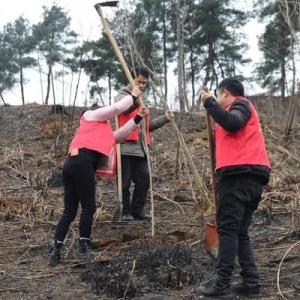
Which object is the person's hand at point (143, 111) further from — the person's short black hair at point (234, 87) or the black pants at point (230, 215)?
the black pants at point (230, 215)

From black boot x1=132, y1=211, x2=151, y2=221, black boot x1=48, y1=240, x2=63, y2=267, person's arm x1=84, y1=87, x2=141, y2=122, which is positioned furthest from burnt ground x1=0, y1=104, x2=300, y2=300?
person's arm x1=84, y1=87, x2=141, y2=122

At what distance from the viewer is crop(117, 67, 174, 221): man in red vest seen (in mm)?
5656

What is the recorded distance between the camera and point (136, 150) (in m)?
5.72

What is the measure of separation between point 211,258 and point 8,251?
1.84 meters

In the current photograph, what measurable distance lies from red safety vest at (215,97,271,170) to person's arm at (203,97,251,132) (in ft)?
0.21

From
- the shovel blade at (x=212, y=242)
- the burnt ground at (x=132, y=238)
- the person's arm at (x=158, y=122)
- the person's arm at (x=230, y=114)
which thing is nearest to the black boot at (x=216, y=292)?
the burnt ground at (x=132, y=238)

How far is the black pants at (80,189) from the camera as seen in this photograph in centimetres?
432

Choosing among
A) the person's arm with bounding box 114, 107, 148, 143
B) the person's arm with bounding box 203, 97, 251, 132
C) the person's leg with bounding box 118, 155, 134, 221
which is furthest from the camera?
the person's leg with bounding box 118, 155, 134, 221

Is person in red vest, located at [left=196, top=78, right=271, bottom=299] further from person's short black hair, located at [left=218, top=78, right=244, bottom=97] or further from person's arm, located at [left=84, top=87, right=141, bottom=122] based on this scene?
person's arm, located at [left=84, top=87, right=141, bottom=122]

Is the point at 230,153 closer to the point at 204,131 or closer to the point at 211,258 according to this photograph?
the point at 211,258

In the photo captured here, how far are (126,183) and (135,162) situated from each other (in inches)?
9.8

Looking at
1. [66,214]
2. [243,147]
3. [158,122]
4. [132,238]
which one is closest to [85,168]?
[66,214]

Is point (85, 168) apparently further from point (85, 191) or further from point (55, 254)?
point (55, 254)

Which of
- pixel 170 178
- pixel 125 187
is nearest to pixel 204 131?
pixel 170 178
